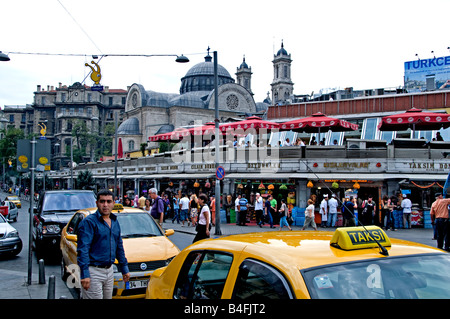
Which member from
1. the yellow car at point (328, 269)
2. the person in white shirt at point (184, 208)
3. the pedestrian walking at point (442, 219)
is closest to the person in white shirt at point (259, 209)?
the person in white shirt at point (184, 208)

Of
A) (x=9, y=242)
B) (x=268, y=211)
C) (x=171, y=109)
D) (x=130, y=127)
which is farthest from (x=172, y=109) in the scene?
(x=9, y=242)

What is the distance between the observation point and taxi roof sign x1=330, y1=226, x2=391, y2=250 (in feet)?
10.2

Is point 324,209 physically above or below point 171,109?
below

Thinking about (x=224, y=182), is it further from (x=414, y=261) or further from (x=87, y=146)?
(x=87, y=146)

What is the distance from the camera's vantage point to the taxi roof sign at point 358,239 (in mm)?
3102

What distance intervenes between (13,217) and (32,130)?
4289 inches

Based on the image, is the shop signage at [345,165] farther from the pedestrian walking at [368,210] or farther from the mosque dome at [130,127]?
the mosque dome at [130,127]

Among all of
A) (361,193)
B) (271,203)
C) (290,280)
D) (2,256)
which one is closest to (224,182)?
(271,203)

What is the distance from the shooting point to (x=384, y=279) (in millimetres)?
2973

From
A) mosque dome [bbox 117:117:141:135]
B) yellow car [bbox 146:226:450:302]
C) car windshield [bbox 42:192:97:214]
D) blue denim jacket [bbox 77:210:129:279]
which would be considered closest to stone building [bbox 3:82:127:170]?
mosque dome [bbox 117:117:141:135]

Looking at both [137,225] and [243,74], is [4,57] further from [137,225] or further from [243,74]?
[243,74]

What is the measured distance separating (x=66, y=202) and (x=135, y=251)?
6.32 metres

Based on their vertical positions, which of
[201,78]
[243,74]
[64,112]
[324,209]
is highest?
[243,74]

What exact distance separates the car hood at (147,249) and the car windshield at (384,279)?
15.7 feet
